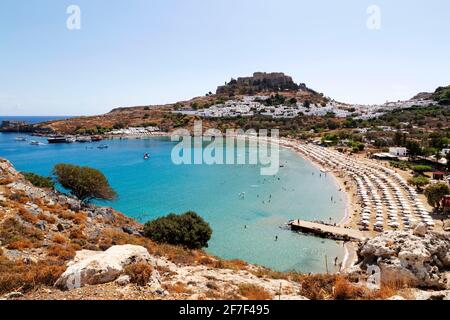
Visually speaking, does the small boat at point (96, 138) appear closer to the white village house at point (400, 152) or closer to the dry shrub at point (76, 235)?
the white village house at point (400, 152)

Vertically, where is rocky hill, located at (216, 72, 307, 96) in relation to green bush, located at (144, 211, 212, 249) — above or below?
above

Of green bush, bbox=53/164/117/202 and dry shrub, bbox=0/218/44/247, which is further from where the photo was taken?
green bush, bbox=53/164/117/202

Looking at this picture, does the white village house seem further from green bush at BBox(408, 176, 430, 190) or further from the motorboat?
the motorboat

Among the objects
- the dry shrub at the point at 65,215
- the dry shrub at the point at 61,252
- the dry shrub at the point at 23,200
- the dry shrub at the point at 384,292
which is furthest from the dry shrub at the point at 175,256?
the dry shrub at the point at 23,200

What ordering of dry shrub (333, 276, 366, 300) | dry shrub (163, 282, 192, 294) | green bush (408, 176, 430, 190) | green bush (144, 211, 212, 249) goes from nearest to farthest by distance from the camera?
dry shrub (333, 276, 366, 300) < dry shrub (163, 282, 192, 294) < green bush (144, 211, 212, 249) < green bush (408, 176, 430, 190)

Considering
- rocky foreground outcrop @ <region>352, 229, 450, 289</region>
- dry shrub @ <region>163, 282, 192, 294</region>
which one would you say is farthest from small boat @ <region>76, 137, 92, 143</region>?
rocky foreground outcrop @ <region>352, 229, 450, 289</region>

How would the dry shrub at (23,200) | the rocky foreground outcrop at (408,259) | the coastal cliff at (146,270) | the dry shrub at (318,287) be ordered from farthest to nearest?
1. the dry shrub at (23,200)
2. the rocky foreground outcrop at (408,259)
3. the dry shrub at (318,287)
4. the coastal cliff at (146,270)

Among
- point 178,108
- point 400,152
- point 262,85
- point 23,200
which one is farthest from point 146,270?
point 262,85
